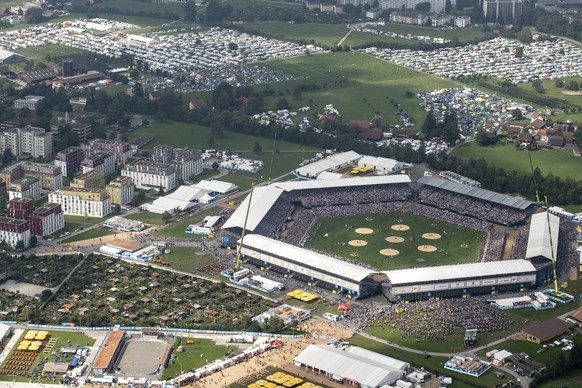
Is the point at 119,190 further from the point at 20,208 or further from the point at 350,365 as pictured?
the point at 350,365

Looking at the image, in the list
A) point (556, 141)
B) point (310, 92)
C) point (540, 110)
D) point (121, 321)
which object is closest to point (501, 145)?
point (556, 141)

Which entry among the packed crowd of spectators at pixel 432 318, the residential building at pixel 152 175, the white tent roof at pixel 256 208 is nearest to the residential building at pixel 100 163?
the residential building at pixel 152 175

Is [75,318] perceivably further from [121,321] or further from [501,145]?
[501,145]

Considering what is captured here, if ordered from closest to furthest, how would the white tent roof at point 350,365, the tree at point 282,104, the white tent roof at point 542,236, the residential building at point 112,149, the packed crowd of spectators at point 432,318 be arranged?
1. the white tent roof at point 350,365
2. the packed crowd of spectators at point 432,318
3. the white tent roof at point 542,236
4. the residential building at point 112,149
5. the tree at point 282,104

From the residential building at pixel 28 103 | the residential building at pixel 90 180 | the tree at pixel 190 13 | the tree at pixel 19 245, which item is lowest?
the tree at pixel 19 245

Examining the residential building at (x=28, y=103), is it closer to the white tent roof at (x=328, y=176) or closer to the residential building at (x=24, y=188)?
the residential building at (x=24, y=188)

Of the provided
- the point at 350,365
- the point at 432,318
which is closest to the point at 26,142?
the point at 432,318

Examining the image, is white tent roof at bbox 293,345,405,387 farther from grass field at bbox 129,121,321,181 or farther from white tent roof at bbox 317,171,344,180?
grass field at bbox 129,121,321,181
